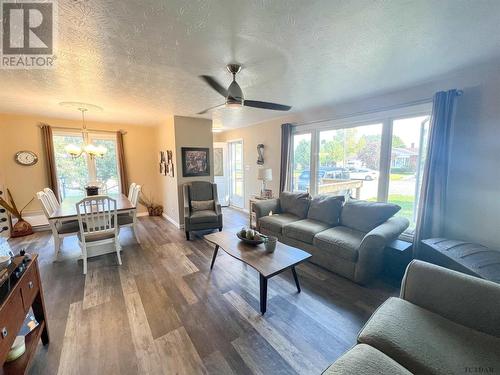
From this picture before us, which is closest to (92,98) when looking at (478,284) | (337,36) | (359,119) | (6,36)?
(6,36)

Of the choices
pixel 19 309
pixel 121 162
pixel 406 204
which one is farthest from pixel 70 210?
pixel 406 204

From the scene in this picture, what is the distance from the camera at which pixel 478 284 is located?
1319mm

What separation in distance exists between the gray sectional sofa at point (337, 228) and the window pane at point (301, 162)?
0.67 metres

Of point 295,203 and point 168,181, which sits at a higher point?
point 168,181

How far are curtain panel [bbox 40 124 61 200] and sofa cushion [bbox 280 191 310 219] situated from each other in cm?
478

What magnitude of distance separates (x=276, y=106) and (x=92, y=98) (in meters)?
A: 2.68

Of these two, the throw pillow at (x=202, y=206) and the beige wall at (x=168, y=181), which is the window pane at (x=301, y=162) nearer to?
the throw pillow at (x=202, y=206)

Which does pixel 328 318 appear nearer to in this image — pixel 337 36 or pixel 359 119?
pixel 337 36

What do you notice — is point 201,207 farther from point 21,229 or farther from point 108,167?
point 21,229

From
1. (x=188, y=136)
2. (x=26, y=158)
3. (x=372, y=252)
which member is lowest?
(x=372, y=252)

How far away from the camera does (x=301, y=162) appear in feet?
14.4

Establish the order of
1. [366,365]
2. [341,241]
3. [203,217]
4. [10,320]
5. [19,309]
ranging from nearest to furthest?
[366,365] < [10,320] < [19,309] < [341,241] < [203,217]

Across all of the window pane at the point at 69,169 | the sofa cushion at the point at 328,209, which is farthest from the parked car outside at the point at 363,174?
the window pane at the point at 69,169

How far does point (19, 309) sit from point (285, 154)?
401 centimetres
